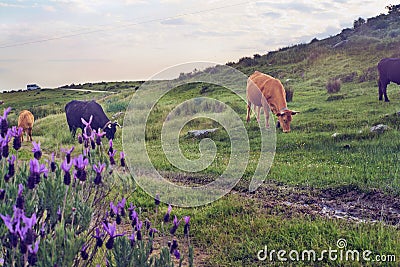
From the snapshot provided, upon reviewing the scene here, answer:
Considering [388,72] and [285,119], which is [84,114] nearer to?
[285,119]

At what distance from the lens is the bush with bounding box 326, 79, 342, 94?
1803 centimetres

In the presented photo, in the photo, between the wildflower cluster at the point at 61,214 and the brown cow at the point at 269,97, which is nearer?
the wildflower cluster at the point at 61,214

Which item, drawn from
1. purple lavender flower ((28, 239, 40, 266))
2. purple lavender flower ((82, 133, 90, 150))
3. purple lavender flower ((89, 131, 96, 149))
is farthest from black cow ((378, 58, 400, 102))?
purple lavender flower ((28, 239, 40, 266))

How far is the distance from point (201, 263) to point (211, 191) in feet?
10.7

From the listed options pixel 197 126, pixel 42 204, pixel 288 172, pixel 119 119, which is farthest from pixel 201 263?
pixel 119 119

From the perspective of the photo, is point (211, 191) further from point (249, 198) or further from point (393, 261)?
point (393, 261)

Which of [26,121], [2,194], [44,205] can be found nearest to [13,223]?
[2,194]

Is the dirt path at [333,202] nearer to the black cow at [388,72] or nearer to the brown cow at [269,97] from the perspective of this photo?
the brown cow at [269,97]

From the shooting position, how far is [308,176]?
9.09m

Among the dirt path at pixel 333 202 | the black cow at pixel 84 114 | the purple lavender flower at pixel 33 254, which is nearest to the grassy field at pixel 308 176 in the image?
the dirt path at pixel 333 202

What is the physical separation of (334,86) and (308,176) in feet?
32.7

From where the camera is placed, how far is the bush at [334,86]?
18031mm

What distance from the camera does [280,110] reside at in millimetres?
13852

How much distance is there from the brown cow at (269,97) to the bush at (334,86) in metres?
4.11
